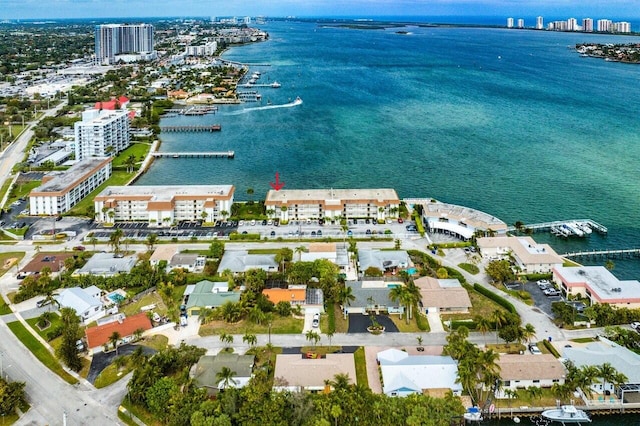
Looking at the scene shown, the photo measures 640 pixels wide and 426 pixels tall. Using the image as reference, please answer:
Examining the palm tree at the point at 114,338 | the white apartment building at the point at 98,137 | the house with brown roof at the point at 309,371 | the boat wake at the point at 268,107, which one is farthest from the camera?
the boat wake at the point at 268,107

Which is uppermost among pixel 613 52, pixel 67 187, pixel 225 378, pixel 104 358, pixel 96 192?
pixel 613 52

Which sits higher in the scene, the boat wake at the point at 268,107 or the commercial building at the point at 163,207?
the boat wake at the point at 268,107

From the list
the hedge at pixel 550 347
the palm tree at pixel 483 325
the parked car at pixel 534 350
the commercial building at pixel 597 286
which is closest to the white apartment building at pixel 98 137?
the palm tree at pixel 483 325

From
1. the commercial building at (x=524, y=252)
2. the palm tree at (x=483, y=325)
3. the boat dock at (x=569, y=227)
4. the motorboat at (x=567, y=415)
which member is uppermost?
the boat dock at (x=569, y=227)

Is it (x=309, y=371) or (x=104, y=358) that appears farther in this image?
(x=104, y=358)

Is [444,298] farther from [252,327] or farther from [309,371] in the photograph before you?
[252,327]

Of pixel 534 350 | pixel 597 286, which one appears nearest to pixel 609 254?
pixel 597 286

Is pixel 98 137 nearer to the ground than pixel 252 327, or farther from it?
farther from it

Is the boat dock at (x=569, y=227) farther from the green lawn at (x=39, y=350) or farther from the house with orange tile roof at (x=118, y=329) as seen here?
the green lawn at (x=39, y=350)
